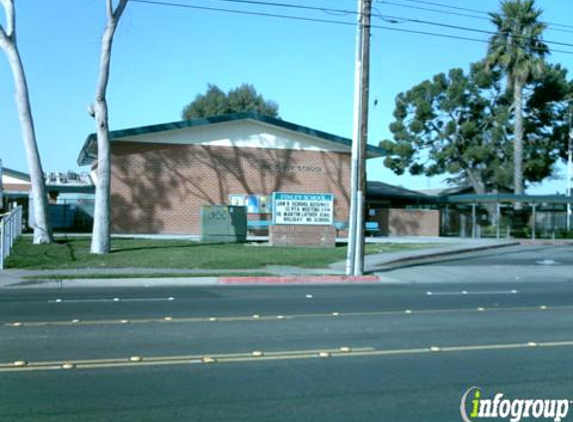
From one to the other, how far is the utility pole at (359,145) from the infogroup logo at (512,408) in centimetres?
1236

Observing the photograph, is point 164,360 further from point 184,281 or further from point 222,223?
point 222,223

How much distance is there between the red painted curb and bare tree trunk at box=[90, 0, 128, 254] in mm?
6620

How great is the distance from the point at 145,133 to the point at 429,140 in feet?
88.4

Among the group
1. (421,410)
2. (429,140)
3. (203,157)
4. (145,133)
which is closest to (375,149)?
(203,157)

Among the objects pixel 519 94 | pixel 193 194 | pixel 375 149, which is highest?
pixel 519 94

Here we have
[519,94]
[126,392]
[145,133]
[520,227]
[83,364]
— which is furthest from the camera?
[519,94]

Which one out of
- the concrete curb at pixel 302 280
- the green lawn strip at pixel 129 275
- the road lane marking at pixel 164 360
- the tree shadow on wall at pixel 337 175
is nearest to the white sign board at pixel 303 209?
the tree shadow on wall at pixel 337 175

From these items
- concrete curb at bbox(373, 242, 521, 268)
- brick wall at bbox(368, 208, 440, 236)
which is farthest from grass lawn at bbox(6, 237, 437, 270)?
brick wall at bbox(368, 208, 440, 236)

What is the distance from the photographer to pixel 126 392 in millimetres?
Answer: 6195

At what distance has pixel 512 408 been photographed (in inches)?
231

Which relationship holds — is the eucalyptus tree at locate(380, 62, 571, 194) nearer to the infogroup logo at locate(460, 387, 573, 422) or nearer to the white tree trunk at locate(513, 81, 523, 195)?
the white tree trunk at locate(513, 81, 523, 195)

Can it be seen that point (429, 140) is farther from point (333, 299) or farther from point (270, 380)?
point (270, 380)

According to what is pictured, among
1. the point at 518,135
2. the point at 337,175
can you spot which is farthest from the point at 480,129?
the point at 337,175

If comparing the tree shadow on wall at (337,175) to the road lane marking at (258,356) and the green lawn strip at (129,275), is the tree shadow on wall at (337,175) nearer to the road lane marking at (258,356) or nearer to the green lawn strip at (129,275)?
the green lawn strip at (129,275)
